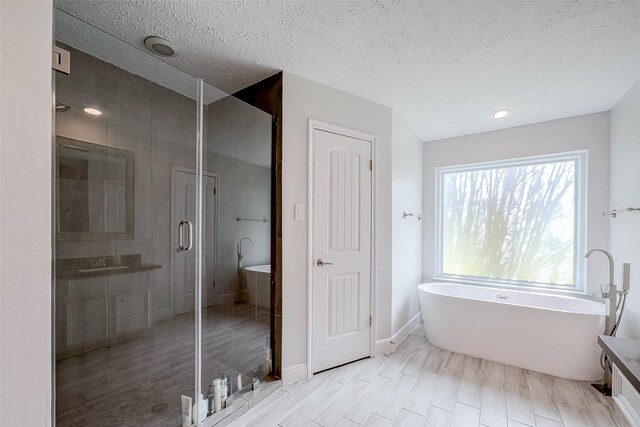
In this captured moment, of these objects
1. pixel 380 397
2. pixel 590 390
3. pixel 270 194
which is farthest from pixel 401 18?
pixel 590 390

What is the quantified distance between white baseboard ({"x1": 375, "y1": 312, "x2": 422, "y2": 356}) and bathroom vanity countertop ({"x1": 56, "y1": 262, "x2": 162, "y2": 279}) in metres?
2.12

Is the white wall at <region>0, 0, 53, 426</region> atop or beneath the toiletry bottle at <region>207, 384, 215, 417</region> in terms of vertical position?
atop

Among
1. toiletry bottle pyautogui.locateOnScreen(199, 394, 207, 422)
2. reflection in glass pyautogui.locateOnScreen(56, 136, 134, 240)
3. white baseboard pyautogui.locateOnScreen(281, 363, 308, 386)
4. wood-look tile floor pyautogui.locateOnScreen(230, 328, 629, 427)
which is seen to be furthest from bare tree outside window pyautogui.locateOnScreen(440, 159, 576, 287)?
reflection in glass pyautogui.locateOnScreen(56, 136, 134, 240)

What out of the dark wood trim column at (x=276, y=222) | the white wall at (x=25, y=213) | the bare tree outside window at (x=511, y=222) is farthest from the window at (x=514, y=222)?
the white wall at (x=25, y=213)

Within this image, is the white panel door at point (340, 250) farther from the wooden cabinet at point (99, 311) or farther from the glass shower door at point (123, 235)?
the wooden cabinet at point (99, 311)

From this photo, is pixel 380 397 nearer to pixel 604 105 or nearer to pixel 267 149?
pixel 267 149

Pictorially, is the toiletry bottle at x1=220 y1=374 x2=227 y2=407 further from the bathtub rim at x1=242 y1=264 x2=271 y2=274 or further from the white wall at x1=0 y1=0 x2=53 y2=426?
the white wall at x1=0 y1=0 x2=53 y2=426

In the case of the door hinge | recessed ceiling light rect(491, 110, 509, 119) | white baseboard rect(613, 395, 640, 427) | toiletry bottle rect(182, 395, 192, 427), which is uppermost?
recessed ceiling light rect(491, 110, 509, 119)

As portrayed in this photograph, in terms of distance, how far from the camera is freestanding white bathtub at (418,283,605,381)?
223 cm

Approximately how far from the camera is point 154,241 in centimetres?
210

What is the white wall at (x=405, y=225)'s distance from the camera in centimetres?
293

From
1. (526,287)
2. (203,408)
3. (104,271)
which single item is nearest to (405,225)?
(526,287)

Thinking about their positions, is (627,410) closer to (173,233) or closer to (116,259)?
(173,233)

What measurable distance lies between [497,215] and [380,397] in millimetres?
2629
